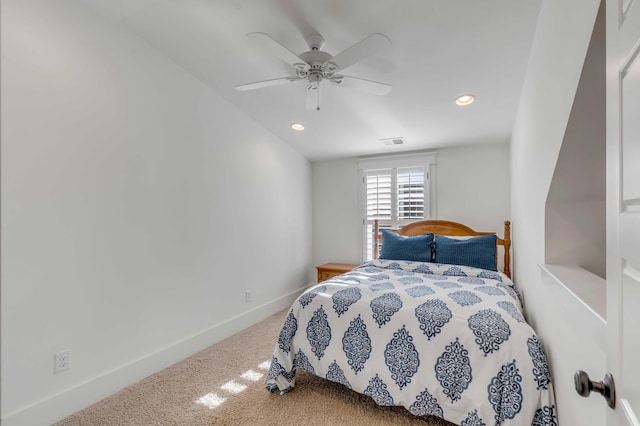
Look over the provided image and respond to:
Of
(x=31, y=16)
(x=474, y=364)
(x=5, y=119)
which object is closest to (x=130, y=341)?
(x=5, y=119)

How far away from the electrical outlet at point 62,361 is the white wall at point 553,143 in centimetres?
247

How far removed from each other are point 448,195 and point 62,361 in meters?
3.86

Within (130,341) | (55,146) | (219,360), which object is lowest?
(219,360)

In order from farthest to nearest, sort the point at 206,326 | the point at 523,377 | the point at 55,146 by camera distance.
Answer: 1. the point at 206,326
2. the point at 55,146
3. the point at 523,377

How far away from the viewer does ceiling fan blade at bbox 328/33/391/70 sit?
5.37ft

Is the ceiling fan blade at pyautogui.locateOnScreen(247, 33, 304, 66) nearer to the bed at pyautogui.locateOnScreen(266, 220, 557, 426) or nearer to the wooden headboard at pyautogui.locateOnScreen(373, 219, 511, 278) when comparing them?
the bed at pyautogui.locateOnScreen(266, 220, 557, 426)

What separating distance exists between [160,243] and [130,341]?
711 millimetres

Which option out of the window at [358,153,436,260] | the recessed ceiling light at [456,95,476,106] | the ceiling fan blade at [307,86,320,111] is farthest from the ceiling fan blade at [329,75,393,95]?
the window at [358,153,436,260]

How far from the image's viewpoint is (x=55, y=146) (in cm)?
172

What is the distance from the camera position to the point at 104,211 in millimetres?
1965

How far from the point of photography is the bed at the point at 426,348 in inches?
58.1

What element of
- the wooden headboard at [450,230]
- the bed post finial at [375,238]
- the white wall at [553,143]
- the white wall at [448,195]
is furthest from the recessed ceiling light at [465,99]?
the bed post finial at [375,238]

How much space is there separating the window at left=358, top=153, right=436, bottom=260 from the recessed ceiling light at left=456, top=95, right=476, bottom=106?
118 centimetres

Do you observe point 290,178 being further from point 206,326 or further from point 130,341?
point 130,341
